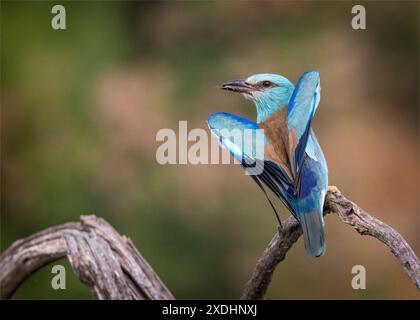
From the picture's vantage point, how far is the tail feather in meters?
2.44

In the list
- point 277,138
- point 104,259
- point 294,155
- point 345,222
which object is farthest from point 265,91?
point 104,259

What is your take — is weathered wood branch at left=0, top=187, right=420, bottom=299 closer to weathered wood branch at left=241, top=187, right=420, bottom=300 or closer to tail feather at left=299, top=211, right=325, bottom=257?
weathered wood branch at left=241, top=187, right=420, bottom=300

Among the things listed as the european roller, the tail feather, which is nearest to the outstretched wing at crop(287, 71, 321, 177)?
the european roller

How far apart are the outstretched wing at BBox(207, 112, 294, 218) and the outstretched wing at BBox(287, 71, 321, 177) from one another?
64mm

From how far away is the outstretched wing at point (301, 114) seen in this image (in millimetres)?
2465

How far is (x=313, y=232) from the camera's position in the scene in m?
2.46

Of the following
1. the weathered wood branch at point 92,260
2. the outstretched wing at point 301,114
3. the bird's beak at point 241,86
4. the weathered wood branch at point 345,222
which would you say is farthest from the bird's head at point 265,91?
the weathered wood branch at point 92,260

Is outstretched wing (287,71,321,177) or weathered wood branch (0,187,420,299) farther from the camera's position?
weathered wood branch (0,187,420,299)

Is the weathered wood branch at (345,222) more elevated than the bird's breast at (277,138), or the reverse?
the bird's breast at (277,138)

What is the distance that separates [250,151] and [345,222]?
14.0 inches

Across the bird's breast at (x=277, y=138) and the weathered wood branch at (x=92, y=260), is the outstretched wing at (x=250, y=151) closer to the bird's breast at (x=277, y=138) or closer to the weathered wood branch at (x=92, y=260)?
the bird's breast at (x=277, y=138)

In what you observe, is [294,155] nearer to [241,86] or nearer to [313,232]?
[313,232]

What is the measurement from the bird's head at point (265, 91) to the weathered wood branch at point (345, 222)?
1.08ft
